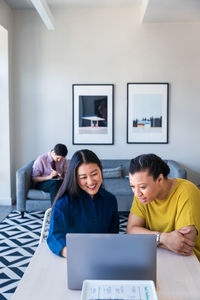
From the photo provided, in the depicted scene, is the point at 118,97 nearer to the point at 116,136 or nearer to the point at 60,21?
the point at 116,136

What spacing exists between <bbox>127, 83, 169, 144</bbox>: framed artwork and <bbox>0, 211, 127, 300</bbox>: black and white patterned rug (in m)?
1.25

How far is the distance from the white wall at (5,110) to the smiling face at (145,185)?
3.55 metres

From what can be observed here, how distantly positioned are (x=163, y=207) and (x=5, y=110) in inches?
142

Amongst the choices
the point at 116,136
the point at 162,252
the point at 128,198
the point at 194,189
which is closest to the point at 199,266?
the point at 162,252

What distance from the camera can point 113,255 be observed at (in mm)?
1111

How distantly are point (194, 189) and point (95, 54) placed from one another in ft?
11.9

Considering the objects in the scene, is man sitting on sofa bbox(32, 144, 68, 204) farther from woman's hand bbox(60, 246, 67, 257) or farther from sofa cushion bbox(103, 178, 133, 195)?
woman's hand bbox(60, 246, 67, 257)

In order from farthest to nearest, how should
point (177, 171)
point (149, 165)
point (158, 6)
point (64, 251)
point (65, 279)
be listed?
point (177, 171), point (158, 6), point (149, 165), point (64, 251), point (65, 279)

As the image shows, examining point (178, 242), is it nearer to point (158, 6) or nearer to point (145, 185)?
point (145, 185)

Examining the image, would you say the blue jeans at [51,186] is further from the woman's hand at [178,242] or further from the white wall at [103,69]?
the woman's hand at [178,242]

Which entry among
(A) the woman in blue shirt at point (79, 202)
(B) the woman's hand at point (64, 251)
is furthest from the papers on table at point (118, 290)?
(A) the woman in blue shirt at point (79, 202)

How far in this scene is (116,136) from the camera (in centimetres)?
500

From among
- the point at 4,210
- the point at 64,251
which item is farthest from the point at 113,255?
the point at 4,210

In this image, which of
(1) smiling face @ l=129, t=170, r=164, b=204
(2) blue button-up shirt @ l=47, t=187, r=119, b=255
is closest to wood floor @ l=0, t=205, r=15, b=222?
(2) blue button-up shirt @ l=47, t=187, r=119, b=255
